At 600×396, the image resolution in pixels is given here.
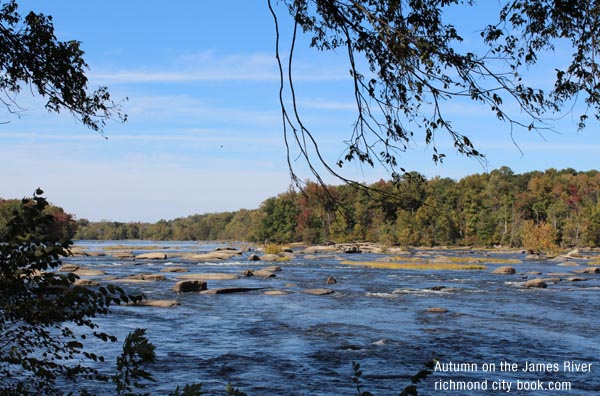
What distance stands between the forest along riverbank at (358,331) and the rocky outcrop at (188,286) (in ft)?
0.19

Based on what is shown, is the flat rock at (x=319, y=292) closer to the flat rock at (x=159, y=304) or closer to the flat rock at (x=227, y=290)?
the flat rock at (x=227, y=290)

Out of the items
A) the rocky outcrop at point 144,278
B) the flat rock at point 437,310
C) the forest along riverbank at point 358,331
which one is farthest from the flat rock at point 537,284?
the rocky outcrop at point 144,278

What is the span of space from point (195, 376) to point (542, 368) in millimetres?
8860

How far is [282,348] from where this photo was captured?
59.4 ft

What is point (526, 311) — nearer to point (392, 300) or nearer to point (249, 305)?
point (392, 300)

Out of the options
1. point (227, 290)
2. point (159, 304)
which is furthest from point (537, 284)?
point (159, 304)

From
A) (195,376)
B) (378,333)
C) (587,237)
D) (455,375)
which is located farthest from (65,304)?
(587,237)

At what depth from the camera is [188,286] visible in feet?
108

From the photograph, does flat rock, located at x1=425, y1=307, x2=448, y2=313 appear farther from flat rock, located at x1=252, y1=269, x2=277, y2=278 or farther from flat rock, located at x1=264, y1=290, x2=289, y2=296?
flat rock, located at x1=252, y1=269, x2=277, y2=278

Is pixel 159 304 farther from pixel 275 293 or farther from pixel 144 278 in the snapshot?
pixel 144 278

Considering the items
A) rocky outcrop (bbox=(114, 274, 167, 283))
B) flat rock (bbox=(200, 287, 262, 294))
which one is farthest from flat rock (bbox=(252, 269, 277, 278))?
flat rock (bbox=(200, 287, 262, 294))

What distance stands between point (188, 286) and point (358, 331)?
14.6m

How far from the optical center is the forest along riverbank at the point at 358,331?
47.9 feet

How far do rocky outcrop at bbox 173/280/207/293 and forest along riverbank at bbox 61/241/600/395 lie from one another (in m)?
0.06
